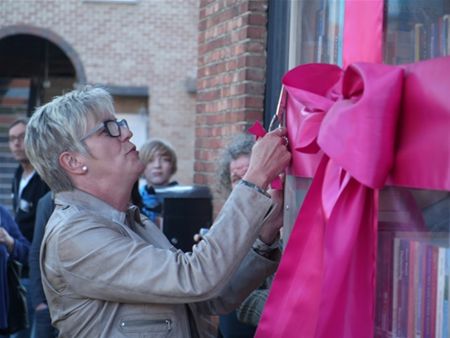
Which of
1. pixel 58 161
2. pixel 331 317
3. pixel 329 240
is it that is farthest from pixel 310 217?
pixel 58 161

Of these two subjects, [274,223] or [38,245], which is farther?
[38,245]

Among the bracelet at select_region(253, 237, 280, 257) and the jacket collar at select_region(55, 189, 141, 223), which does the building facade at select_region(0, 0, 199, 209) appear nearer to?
the bracelet at select_region(253, 237, 280, 257)

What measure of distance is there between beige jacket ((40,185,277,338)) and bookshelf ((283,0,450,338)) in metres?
0.40

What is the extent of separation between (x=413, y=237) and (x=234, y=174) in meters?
1.59

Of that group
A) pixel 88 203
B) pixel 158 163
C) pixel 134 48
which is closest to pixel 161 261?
pixel 88 203

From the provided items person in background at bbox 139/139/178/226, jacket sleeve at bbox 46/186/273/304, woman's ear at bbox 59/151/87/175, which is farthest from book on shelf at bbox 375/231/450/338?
person in background at bbox 139/139/178/226

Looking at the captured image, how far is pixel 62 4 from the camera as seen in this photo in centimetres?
→ 1758

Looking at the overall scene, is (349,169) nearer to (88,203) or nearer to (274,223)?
(274,223)

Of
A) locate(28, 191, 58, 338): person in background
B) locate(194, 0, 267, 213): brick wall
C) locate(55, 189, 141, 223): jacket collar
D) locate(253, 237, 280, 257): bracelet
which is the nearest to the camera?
locate(55, 189, 141, 223): jacket collar

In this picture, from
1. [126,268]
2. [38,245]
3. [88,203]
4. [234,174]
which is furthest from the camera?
[38,245]

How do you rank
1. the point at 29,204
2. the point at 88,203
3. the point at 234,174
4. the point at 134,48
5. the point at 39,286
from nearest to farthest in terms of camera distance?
the point at 88,203, the point at 234,174, the point at 39,286, the point at 29,204, the point at 134,48

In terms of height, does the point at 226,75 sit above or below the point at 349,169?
above

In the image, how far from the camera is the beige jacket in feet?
7.04

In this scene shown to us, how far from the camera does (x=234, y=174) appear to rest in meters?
3.41
